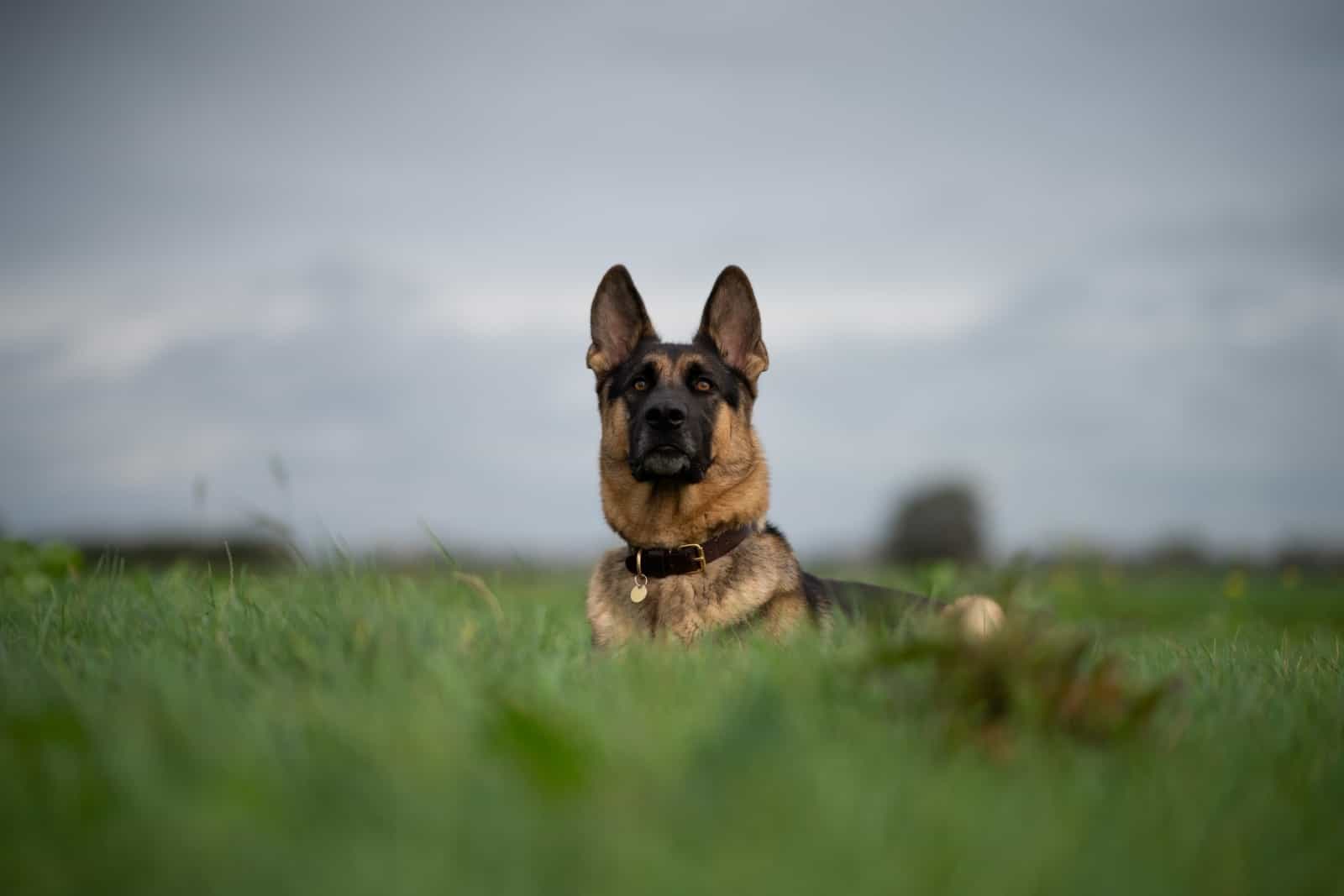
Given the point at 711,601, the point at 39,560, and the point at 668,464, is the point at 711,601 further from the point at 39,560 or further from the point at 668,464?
the point at 39,560

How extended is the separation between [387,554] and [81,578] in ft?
10.4

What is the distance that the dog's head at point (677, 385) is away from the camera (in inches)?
221

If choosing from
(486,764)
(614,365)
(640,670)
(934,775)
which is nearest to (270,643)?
(640,670)

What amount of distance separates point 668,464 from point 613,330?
1.34 metres

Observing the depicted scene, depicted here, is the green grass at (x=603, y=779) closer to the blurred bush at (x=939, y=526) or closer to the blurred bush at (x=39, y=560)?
the blurred bush at (x=39, y=560)

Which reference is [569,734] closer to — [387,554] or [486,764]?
[486,764]

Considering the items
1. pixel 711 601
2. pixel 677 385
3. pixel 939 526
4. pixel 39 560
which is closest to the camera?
pixel 711 601

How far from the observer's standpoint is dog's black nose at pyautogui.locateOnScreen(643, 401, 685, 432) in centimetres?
560

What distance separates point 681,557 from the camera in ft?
17.6

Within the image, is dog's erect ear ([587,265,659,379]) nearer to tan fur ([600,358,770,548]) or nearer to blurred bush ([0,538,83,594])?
tan fur ([600,358,770,548])

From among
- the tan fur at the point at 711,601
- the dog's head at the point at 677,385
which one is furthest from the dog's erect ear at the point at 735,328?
the tan fur at the point at 711,601

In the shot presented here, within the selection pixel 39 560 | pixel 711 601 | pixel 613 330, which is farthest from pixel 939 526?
pixel 39 560

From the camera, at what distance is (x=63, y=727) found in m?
2.45

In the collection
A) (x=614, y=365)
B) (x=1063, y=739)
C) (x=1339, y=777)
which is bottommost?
(x=1339, y=777)
